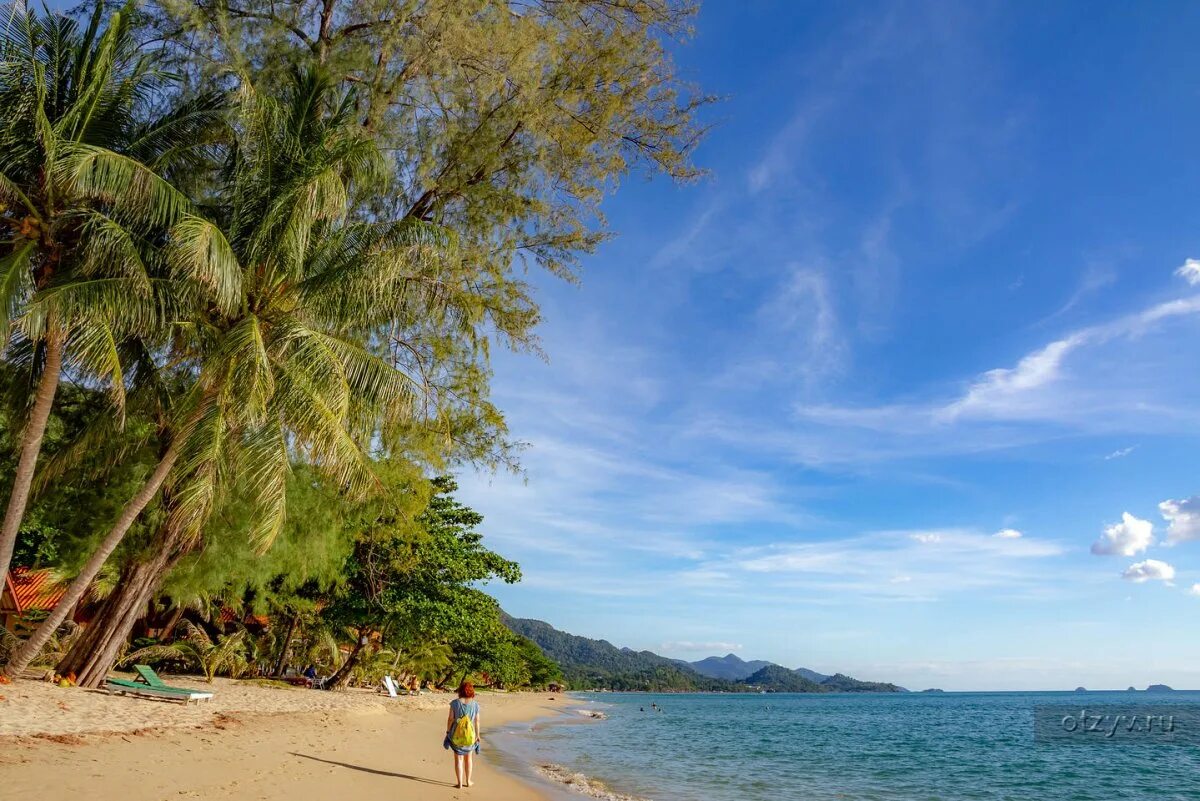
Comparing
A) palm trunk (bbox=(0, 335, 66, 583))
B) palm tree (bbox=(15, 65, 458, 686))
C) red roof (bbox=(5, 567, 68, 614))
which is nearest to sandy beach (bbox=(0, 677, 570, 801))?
palm tree (bbox=(15, 65, 458, 686))

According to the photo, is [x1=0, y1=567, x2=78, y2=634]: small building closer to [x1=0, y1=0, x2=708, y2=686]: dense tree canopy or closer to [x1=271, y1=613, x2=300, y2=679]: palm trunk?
[x1=271, y1=613, x2=300, y2=679]: palm trunk

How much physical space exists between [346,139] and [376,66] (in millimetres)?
1760

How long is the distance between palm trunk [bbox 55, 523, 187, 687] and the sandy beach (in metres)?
1.02

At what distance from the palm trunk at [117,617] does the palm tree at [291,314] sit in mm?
84

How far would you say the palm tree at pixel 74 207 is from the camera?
9516 millimetres

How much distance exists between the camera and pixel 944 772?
68.6 feet

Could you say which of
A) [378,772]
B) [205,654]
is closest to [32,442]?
[378,772]

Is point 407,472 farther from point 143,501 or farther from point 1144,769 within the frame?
point 1144,769

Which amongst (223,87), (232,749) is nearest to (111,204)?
(223,87)

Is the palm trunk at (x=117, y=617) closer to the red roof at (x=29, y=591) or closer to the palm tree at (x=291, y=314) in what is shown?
the palm tree at (x=291, y=314)

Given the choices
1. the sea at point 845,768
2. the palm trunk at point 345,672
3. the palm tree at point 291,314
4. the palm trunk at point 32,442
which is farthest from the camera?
the palm trunk at point 345,672

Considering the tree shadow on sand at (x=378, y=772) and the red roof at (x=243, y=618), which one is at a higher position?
the red roof at (x=243, y=618)

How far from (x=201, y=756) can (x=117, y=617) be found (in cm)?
554

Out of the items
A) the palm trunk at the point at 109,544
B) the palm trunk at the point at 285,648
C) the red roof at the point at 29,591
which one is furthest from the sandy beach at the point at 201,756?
the red roof at the point at 29,591
